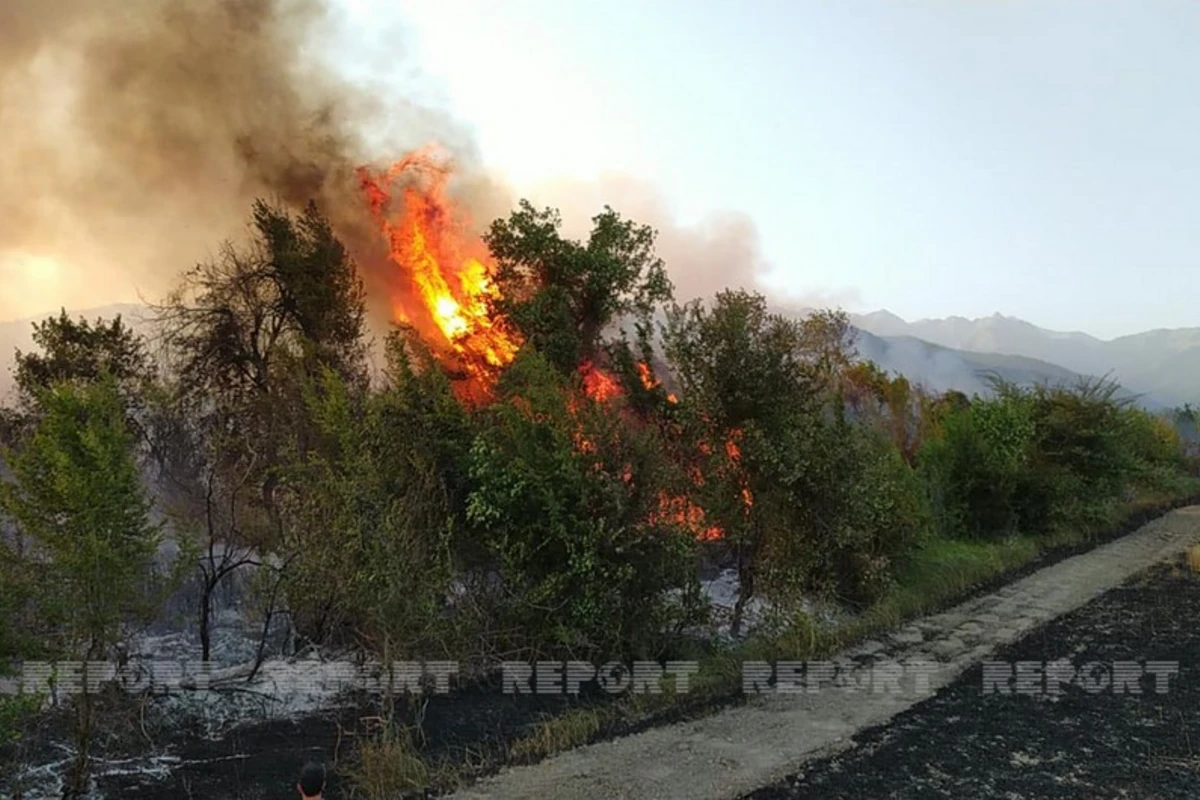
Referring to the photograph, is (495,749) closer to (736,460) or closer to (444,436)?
(444,436)

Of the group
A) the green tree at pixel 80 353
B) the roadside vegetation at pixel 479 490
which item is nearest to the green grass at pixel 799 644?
the roadside vegetation at pixel 479 490

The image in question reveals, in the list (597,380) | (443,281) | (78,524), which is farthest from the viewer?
(443,281)

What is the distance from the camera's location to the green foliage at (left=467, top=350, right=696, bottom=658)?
882 centimetres

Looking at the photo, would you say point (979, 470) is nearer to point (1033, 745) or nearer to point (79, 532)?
point (1033, 745)

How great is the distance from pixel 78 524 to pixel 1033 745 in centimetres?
854

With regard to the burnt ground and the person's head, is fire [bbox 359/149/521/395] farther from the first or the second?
the person's head

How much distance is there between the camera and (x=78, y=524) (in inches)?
254

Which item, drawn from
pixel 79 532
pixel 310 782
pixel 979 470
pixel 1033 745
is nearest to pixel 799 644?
pixel 1033 745

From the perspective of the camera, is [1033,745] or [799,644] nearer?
[1033,745]

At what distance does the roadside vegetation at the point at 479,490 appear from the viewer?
679cm

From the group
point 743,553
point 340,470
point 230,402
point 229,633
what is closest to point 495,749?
point 340,470

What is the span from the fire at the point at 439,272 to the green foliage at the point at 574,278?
2.08 ft

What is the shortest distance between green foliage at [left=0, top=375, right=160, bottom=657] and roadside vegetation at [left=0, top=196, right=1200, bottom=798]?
2 centimetres

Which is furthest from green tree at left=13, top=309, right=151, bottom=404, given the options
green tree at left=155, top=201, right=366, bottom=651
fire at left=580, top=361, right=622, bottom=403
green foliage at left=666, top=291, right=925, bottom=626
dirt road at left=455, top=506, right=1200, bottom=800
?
dirt road at left=455, top=506, right=1200, bottom=800
